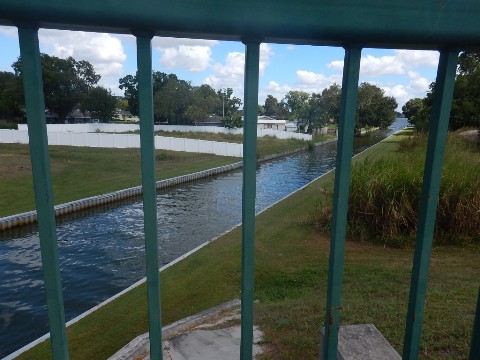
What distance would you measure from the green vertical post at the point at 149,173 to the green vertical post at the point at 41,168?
0.23 m

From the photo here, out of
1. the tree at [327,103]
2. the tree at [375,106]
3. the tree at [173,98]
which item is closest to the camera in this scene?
the tree at [173,98]

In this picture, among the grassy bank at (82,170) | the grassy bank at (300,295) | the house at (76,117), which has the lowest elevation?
the grassy bank at (82,170)

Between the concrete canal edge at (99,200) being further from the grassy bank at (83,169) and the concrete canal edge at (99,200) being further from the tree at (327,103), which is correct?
the tree at (327,103)

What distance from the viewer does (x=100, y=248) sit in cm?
1373

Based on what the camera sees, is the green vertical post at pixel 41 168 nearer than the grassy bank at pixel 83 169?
Yes

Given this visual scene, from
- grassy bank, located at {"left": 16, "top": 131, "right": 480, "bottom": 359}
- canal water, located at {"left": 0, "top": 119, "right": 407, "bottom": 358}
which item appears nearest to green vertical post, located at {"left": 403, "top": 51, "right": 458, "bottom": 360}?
grassy bank, located at {"left": 16, "top": 131, "right": 480, "bottom": 359}

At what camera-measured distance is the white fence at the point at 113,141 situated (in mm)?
33875

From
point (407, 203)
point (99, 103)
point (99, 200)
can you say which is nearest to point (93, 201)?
point (99, 200)

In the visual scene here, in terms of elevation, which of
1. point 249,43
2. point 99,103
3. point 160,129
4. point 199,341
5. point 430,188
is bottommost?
point 199,341

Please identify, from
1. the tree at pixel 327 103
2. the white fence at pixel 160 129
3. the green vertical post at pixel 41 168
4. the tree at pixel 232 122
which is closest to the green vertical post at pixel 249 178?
the green vertical post at pixel 41 168

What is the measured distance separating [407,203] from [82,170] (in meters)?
23.0

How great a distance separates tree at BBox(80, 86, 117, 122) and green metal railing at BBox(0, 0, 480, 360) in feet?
180

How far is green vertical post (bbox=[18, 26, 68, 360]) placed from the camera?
0.83 meters

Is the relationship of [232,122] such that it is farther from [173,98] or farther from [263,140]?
[173,98]
